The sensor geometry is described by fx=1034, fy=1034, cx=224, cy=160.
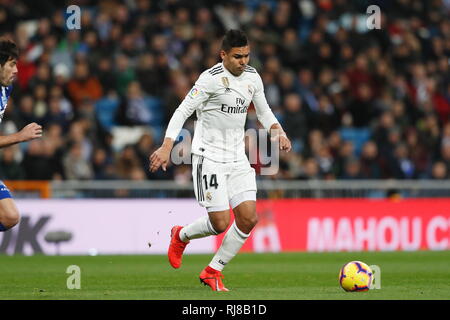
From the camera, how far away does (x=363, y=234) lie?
19203 millimetres

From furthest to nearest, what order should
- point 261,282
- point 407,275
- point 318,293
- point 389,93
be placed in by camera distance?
1. point 389,93
2. point 407,275
3. point 261,282
4. point 318,293

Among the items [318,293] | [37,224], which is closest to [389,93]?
[37,224]

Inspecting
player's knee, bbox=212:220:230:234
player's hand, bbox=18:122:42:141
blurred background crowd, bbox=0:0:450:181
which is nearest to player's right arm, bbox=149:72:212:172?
player's knee, bbox=212:220:230:234

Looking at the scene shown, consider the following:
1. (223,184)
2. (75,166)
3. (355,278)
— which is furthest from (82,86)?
(355,278)

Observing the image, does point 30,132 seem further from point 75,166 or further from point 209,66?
point 209,66

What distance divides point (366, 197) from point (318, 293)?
33.4 feet

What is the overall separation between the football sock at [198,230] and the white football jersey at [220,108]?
70 centimetres

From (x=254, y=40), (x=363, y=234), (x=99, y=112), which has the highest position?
(x=254, y=40)

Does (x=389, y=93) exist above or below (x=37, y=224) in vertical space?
above

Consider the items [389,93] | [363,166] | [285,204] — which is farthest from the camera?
[389,93]

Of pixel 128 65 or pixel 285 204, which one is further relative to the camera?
pixel 128 65

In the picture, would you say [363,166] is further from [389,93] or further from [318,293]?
[318,293]

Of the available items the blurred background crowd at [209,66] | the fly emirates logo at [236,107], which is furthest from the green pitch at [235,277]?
the blurred background crowd at [209,66]

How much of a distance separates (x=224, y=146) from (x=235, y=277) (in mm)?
2412
